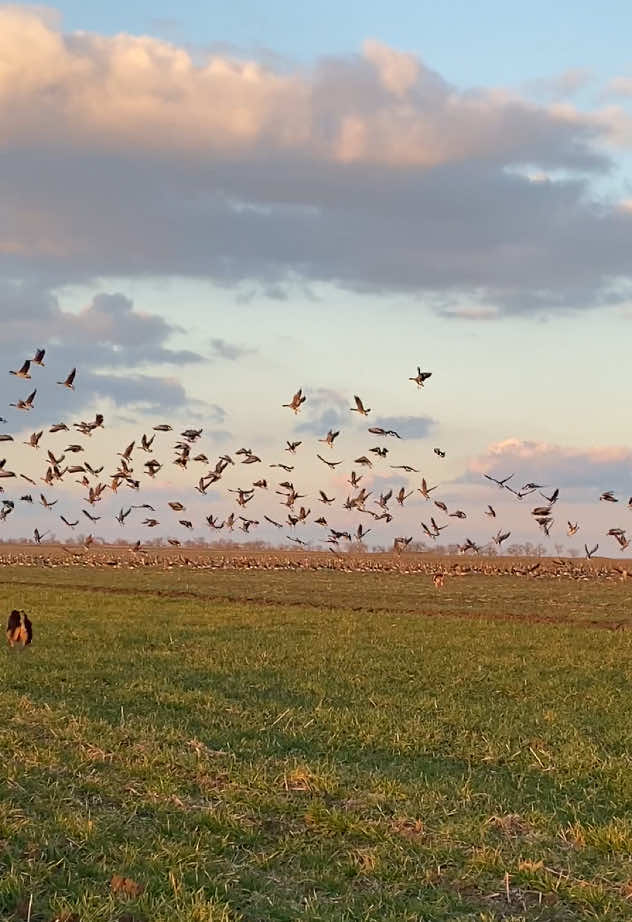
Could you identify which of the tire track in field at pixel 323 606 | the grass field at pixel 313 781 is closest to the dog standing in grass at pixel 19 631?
the grass field at pixel 313 781

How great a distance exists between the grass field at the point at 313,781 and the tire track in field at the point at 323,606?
9352mm

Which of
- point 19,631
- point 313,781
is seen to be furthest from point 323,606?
point 313,781

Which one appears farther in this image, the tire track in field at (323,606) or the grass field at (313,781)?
the tire track in field at (323,606)

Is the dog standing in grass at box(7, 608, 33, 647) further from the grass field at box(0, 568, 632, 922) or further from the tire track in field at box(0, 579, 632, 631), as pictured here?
the tire track in field at box(0, 579, 632, 631)

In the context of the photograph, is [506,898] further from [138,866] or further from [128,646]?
[128,646]

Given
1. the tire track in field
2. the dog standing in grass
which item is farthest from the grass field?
the tire track in field

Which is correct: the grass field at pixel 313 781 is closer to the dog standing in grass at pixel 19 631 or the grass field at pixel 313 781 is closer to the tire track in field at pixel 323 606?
the dog standing in grass at pixel 19 631

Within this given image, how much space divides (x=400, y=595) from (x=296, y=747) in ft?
126

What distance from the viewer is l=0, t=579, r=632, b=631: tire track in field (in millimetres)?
37219

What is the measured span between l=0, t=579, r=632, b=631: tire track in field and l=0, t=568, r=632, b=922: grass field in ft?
30.7

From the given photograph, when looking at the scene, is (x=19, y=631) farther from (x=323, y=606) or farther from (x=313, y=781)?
(x=323, y=606)

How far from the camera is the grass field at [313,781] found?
8641mm

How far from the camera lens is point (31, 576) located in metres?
66.7

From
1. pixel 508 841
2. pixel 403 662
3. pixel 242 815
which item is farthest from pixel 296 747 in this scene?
pixel 403 662
